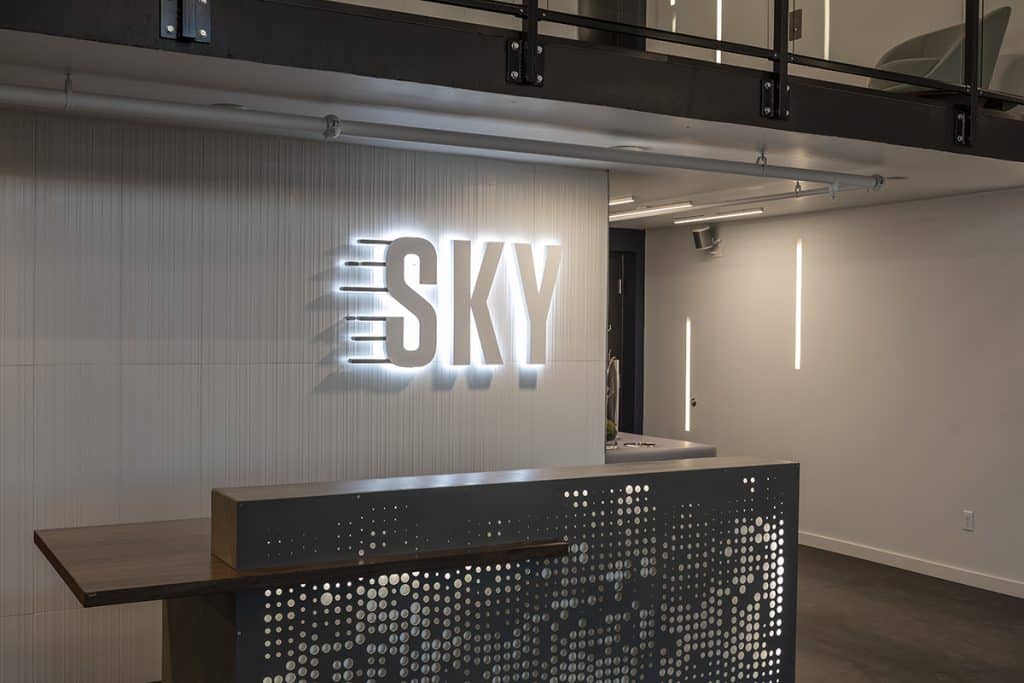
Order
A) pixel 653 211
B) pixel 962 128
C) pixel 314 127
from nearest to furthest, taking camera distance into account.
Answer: pixel 314 127 → pixel 962 128 → pixel 653 211

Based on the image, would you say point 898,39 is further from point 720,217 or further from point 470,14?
point 720,217

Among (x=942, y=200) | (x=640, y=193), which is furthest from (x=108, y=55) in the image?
(x=942, y=200)

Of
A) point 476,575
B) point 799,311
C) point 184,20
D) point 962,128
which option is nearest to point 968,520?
point 799,311

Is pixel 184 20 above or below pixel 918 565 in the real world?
above

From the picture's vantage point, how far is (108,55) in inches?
149

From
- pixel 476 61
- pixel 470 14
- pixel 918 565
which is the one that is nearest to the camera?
pixel 476 61

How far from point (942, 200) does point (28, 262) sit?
6.03 metres

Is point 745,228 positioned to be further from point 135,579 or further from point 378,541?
point 135,579

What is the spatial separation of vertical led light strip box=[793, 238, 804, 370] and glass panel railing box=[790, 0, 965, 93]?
2.86m

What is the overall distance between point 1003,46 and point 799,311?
3.09 meters

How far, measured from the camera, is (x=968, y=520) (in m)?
7.23

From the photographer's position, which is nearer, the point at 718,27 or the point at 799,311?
the point at 718,27

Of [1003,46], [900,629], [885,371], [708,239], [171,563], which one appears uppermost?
[1003,46]

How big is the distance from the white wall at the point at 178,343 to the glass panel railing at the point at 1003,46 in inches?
111
